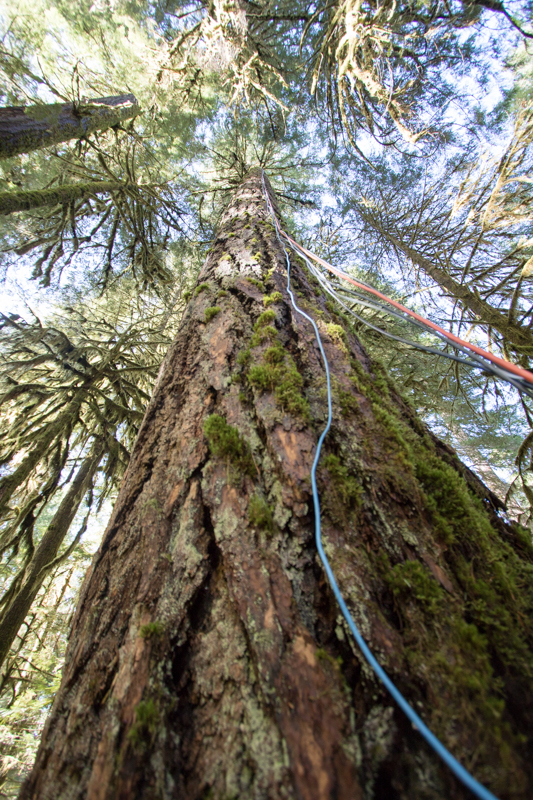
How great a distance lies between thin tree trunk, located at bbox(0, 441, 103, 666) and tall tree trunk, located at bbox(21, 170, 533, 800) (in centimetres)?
271

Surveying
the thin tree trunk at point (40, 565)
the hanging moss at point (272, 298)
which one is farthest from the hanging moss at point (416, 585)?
the thin tree trunk at point (40, 565)

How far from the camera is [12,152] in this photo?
3.11 metres

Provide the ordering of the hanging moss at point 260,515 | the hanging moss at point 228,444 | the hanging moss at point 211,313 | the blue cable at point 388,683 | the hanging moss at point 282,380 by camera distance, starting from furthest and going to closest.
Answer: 1. the hanging moss at point 211,313
2. the hanging moss at point 282,380
3. the hanging moss at point 228,444
4. the hanging moss at point 260,515
5. the blue cable at point 388,683

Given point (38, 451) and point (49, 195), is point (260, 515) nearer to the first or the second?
point (38, 451)

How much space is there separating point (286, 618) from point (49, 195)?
4461mm

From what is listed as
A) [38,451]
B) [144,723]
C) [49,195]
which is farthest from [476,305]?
[38,451]

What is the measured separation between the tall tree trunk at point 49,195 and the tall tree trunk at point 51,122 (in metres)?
0.40

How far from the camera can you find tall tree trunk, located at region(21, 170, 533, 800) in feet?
2.08

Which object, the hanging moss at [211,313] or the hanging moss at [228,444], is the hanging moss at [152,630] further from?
the hanging moss at [211,313]

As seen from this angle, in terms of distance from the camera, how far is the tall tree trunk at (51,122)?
3.00m

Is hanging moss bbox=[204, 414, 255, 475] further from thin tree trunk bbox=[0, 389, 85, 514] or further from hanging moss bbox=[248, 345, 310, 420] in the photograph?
thin tree trunk bbox=[0, 389, 85, 514]

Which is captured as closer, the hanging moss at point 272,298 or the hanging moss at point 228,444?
the hanging moss at point 228,444

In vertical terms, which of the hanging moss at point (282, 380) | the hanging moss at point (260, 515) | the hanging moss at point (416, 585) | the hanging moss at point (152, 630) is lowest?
the hanging moss at point (152, 630)

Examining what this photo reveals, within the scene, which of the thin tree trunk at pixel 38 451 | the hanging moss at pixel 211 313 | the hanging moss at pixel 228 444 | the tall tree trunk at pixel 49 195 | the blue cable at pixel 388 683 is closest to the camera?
the blue cable at pixel 388 683
